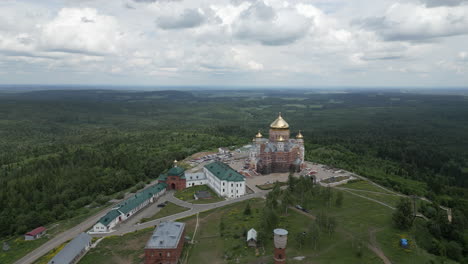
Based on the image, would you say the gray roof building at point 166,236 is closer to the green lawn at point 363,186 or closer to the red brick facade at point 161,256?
the red brick facade at point 161,256

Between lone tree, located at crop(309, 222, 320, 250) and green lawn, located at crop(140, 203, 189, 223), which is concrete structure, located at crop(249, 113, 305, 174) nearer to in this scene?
green lawn, located at crop(140, 203, 189, 223)

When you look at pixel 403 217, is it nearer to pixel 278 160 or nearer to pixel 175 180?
pixel 278 160

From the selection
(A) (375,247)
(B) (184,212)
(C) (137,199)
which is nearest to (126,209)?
(C) (137,199)

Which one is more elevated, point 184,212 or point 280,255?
point 280,255

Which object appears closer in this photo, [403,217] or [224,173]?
[403,217]

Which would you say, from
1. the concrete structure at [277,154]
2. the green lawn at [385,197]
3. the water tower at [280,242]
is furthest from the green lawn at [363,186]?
the water tower at [280,242]

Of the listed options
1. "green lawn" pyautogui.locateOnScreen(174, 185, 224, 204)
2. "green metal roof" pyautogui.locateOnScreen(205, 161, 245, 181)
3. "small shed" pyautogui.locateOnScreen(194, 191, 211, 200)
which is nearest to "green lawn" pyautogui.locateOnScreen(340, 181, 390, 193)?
"green metal roof" pyautogui.locateOnScreen(205, 161, 245, 181)
